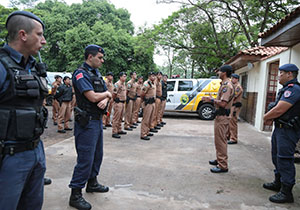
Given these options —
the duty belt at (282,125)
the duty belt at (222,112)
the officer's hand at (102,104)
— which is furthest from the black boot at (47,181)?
the duty belt at (282,125)

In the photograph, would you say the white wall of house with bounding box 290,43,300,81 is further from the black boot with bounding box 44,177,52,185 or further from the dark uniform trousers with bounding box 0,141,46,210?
the dark uniform trousers with bounding box 0,141,46,210

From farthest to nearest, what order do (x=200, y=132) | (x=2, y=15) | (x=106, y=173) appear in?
(x=2, y=15) < (x=200, y=132) < (x=106, y=173)

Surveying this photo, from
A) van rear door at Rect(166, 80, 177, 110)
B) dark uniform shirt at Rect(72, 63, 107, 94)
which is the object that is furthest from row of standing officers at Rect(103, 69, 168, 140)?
dark uniform shirt at Rect(72, 63, 107, 94)

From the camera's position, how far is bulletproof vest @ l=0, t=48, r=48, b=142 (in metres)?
1.58

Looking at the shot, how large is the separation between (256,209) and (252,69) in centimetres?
888

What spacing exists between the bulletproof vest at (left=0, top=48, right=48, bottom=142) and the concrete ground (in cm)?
155

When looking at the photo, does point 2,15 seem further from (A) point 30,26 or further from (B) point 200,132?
(A) point 30,26

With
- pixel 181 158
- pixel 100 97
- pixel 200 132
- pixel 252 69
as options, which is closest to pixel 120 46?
pixel 252 69

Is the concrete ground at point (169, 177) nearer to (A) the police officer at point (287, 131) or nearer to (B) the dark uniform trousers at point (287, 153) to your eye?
(A) the police officer at point (287, 131)

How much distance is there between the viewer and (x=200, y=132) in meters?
8.02

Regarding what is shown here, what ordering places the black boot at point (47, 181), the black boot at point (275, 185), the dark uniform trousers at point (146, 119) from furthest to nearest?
the dark uniform trousers at point (146, 119), the black boot at point (275, 185), the black boot at point (47, 181)

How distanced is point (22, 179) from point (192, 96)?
960cm

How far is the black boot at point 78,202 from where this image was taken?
108 inches

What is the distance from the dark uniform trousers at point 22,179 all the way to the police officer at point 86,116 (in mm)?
933
